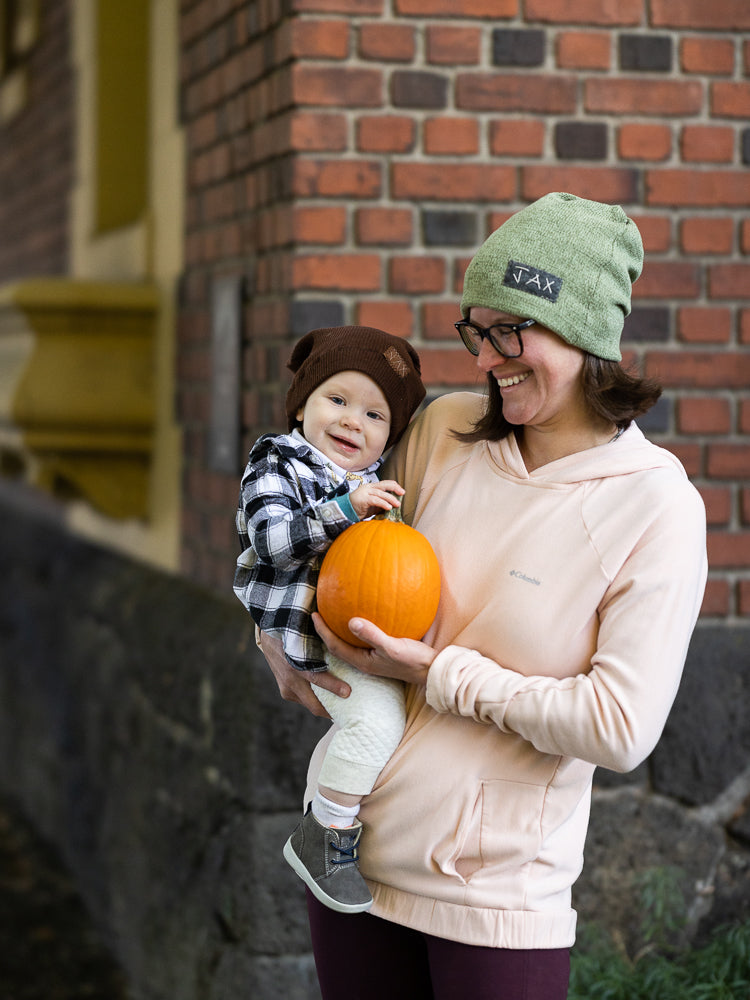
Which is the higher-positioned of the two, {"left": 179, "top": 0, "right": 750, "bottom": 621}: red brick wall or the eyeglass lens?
{"left": 179, "top": 0, "right": 750, "bottom": 621}: red brick wall

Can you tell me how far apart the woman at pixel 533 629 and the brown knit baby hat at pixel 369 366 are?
178 millimetres

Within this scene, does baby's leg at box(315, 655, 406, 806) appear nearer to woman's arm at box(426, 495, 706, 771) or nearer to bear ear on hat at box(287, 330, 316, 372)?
woman's arm at box(426, 495, 706, 771)

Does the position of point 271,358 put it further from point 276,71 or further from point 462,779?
point 462,779

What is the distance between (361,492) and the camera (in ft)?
6.34

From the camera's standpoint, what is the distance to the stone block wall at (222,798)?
3.21 metres

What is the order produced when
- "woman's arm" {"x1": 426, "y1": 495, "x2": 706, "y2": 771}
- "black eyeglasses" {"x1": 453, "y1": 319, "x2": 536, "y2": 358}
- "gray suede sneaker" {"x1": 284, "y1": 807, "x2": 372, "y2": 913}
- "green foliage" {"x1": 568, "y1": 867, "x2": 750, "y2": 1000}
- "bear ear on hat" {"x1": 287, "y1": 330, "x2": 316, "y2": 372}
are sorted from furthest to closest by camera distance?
"green foliage" {"x1": 568, "y1": 867, "x2": 750, "y2": 1000}
"bear ear on hat" {"x1": 287, "y1": 330, "x2": 316, "y2": 372}
"gray suede sneaker" {"x1": 284, "y1": 807, "x2": 372, "y2": 913}
"black eyeglasses" {"x1": 453, "y1": 319, "x2": 536, "y2": 358}
"woman's arm" {"x1": 426, "y1": 495, "x2": 706, "y2": 771}

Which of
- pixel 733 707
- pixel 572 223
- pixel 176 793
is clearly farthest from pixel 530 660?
pixel 176 793

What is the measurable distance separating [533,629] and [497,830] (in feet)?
0.97

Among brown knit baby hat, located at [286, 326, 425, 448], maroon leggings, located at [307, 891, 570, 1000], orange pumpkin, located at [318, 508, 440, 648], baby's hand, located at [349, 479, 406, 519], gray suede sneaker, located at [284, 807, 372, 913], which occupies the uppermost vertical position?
brown knit baby hat, located at [286, 326, 425, 448]

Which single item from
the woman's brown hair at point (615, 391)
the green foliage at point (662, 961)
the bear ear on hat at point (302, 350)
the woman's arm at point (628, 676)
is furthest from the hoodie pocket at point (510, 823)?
the green foliage at point (662, 961)

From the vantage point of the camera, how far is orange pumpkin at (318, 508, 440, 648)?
1833mm

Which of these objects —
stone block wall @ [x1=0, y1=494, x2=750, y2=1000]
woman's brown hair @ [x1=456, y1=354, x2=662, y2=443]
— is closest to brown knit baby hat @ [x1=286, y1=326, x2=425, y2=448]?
woman's brown hair @ [x1=456, y1=354, x2=662, y2=443]

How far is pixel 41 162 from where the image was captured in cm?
655

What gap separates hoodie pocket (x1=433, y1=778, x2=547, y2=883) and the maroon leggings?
12cm
